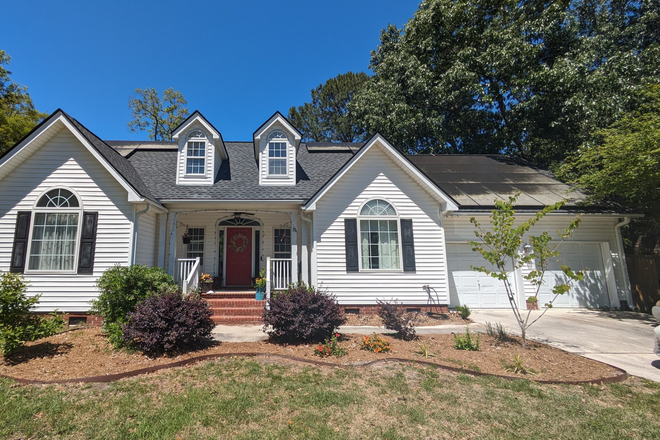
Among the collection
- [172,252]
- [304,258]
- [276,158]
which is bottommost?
[304,258]

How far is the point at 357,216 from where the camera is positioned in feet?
33.0

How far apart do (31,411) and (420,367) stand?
5.49m

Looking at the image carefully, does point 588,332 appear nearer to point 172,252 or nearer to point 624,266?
point 624,266

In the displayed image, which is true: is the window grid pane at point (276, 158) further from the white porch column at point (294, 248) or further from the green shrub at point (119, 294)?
the green shrub at point (119, 294)

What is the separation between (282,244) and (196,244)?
128 inches

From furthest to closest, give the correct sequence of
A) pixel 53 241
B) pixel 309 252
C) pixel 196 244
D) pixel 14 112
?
1. pixel 14 112
2. pixel 196 244
3. pixel 309 252
4. pixel 53 241

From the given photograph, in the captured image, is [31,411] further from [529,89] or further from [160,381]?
[529,89]

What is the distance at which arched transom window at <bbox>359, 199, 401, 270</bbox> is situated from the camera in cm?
1002

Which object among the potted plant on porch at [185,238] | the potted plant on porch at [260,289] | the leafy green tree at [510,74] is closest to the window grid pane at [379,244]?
the potted plant on porch at [260,289]

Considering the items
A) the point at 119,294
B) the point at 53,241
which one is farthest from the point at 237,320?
the point at 53,241

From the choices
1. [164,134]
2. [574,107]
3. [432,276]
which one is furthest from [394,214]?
[164,134]

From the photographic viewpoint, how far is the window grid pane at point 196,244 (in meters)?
11.8

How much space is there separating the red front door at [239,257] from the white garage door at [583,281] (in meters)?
11.0

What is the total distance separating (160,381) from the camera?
4723mm
